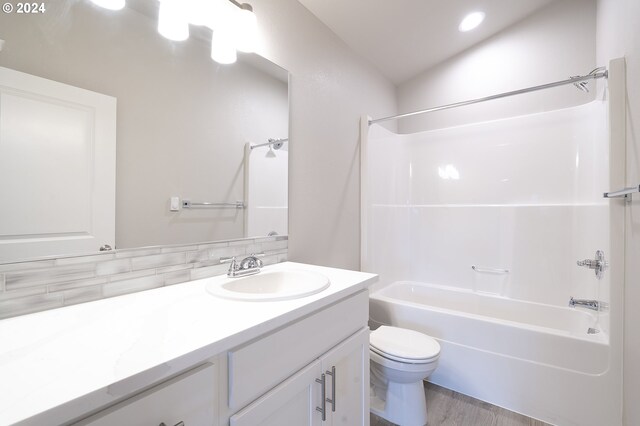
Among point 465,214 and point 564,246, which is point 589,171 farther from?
point 465,214

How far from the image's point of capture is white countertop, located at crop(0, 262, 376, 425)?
426 mm

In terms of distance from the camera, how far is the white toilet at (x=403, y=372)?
4.84ft

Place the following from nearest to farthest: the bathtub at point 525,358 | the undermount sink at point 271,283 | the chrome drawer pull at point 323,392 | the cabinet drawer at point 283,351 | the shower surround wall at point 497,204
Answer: the cabinet drawer at point 283,351 < the chrome drawer pull at point 323,392 < the undermount sink at point 271,283 < the bathtub at point 525,358 < the shower surround wall at point 497,204

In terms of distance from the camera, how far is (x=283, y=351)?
79 cm

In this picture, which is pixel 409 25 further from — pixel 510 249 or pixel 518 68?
pixel 510 249

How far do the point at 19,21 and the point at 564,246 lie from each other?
312 centimetres

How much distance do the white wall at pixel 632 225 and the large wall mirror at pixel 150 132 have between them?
66.4 inches

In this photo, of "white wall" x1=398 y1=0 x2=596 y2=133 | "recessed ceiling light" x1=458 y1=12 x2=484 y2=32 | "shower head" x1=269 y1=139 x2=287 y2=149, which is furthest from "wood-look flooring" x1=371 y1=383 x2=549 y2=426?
"recessed ceiling light" x1=458 y1=12 x2=484 y2=32

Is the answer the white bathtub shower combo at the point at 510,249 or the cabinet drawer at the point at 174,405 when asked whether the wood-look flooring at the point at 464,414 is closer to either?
the white bathtub shower combo at the point at 510,249

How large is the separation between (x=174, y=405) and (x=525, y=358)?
6.23 feet

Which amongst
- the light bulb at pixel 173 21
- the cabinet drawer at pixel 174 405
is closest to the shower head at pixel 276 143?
the light bulb at pixel 173 21

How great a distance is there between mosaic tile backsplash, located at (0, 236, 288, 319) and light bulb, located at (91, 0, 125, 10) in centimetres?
82

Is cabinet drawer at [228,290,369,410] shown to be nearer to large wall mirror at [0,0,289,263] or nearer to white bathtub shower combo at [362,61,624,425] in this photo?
large wall mirror at [0,0,289,263]

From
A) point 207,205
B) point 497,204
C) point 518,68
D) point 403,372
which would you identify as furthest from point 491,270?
point 207,205
